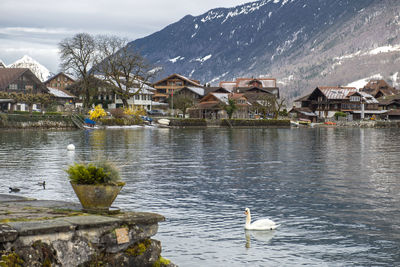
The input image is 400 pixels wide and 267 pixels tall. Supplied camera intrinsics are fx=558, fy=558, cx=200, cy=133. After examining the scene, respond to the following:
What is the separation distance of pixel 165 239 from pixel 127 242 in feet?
20.1

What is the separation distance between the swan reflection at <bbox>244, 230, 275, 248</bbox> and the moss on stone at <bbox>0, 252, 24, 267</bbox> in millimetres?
9130

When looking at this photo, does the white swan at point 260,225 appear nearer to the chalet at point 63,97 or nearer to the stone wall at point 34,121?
the stone wall at point 34,121

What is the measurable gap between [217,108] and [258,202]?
458 feet

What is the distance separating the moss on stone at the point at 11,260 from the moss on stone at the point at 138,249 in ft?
8.00

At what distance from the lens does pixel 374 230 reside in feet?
63.9

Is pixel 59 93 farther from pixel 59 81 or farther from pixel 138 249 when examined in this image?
pixel 138 249

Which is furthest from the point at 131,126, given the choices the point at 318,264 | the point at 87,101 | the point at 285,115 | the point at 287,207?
the point at 318,264

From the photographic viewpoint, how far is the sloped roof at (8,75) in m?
137

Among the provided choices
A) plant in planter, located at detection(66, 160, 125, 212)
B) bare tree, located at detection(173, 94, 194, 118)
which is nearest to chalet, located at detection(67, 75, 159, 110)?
bare tree, located at detection(173, 94, 194, 118)

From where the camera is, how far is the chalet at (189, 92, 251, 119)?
6531 inches

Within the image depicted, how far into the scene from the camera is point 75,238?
11172 mm

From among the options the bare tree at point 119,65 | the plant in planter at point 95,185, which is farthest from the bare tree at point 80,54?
the plant in planter at point 95,185

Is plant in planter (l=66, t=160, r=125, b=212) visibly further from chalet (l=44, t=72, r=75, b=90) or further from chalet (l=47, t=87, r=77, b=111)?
chalet (l=44, t=72, r=75, b=90)

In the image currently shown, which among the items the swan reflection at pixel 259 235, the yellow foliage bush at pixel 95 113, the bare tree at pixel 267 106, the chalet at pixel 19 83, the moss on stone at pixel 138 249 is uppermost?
the chalet at pixel 19 83
